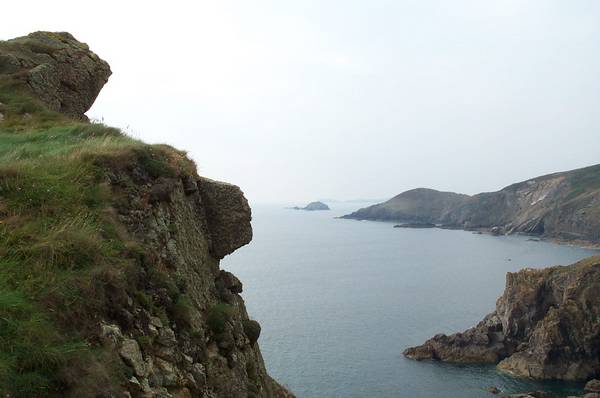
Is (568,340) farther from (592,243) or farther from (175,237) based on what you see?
(592,243)

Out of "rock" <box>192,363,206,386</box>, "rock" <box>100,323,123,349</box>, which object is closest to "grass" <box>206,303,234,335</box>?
"rock" <box>192,363,206,386</box>

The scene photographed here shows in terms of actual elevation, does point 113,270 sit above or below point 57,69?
below

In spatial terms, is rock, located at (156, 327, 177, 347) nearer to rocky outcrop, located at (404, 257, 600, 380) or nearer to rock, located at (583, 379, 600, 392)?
rock, located at (583, 379, 600, 392)

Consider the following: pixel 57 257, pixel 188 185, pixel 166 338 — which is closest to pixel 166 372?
pixel 166 338

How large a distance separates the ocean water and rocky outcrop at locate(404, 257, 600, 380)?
98.6 inches

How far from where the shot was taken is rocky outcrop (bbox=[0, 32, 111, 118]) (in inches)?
806

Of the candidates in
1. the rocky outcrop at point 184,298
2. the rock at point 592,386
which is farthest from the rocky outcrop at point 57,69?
the rock at point 592,386

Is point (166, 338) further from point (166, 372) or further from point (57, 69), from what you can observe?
point (57, 69)

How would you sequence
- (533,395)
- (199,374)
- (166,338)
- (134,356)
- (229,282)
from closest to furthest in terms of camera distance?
(134,356) < (166,338) < (199,374) < (229,282) < (533,395)

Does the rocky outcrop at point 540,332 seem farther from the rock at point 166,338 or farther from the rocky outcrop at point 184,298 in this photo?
the rock at point 166,338

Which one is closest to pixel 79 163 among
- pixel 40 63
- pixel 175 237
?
pixel 175 237

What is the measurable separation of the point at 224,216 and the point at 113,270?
7.73 meters

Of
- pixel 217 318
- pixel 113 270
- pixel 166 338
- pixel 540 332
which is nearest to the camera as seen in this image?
pixel 113 270

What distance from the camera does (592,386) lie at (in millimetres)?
53656
